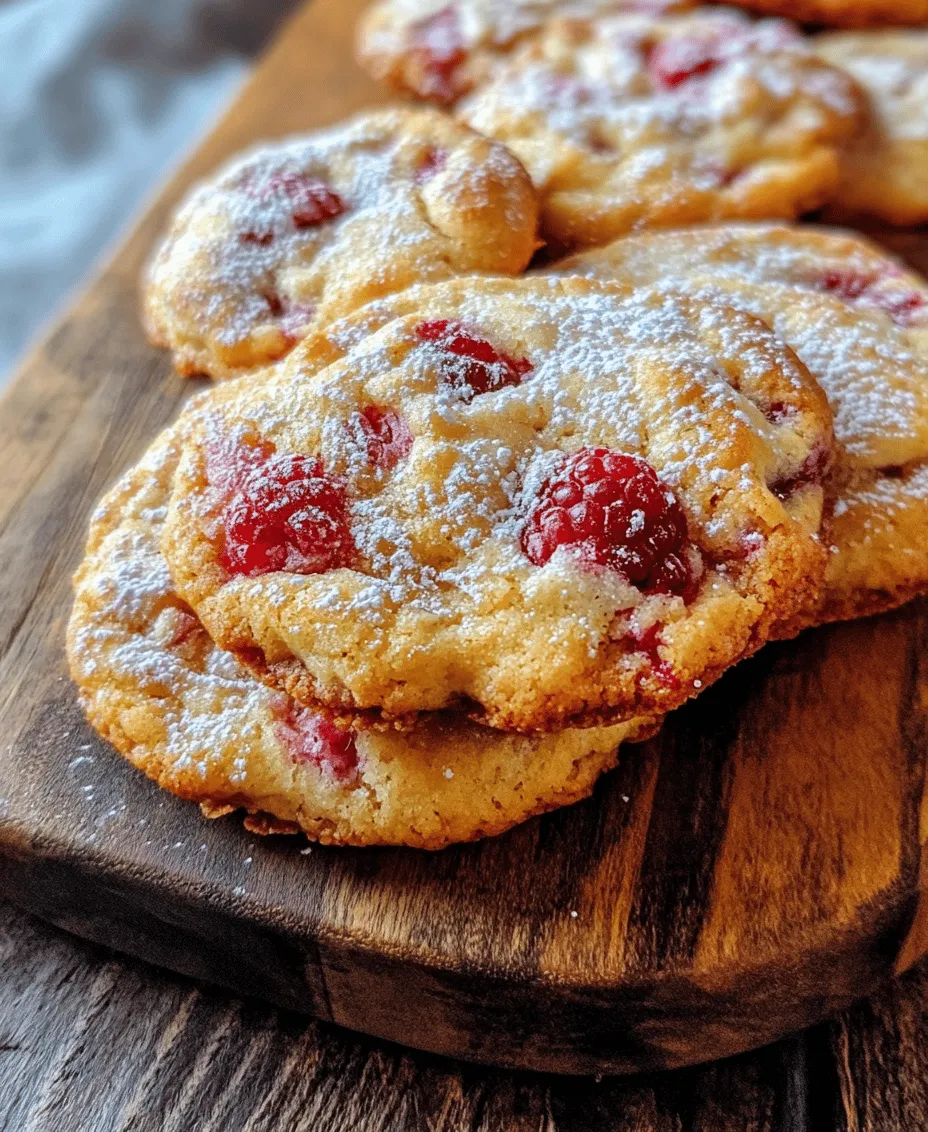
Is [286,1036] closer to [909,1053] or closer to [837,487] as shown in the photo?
[909,1053]

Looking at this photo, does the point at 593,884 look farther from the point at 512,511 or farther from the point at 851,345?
the point at 851,345

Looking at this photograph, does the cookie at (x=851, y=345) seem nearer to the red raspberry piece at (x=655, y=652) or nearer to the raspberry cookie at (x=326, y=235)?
the raspberry cookie at (x=326, y=235)

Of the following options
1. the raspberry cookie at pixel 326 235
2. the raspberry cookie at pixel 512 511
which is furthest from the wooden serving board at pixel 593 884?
the raspberry cookie at pixel 326 235

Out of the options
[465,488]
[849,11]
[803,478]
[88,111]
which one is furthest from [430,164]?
[88,111]

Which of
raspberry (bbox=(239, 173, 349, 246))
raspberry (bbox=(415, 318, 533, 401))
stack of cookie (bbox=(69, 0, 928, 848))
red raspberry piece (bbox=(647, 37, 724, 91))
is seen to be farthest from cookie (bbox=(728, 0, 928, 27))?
raspberry (bbox=(415, 318, 533, 401))

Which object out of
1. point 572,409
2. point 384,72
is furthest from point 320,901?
point 384,72

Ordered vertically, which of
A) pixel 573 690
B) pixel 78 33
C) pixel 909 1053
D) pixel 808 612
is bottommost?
pixel 909 1053
